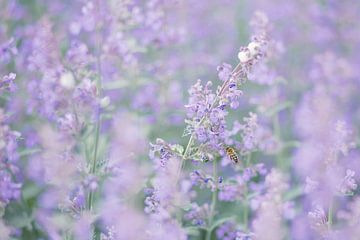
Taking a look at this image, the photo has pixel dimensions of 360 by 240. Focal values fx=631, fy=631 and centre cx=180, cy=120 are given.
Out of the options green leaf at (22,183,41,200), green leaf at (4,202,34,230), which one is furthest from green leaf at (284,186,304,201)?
green leaf at (22,183,41,200)

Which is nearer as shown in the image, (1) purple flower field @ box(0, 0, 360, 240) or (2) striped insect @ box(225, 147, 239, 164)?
(1) purple flower field @ box(0, 0, 360, 240)

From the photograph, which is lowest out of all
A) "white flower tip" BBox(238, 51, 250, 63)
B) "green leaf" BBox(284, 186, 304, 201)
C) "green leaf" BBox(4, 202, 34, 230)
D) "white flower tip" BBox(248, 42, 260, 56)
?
"green leaf" BBox(4, 202, 34, 230)

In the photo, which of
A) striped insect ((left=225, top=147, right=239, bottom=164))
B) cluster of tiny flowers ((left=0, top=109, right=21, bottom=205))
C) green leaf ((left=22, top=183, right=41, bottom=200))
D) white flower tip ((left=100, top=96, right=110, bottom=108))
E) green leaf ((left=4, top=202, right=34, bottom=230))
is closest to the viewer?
cluster of tiny flowers ((left=0, top=109, right=21, bottom=205))

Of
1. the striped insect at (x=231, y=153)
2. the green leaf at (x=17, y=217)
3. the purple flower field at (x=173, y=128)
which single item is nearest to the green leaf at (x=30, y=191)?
the purple flower field at (x=173, y=128)

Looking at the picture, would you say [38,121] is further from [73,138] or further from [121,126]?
[121,126]

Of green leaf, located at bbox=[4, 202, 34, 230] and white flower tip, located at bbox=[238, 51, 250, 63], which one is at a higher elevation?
white flower tip, located at bbox=[238, 51, 250, 63]

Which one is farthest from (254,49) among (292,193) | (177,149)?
(292,193)

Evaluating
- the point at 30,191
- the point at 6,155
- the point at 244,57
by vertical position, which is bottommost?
the point at 6,155

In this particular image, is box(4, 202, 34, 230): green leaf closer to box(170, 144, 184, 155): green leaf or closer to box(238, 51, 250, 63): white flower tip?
box(170, 144, 184, 155): green leaf

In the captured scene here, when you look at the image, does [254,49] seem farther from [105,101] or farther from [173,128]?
[173,128]

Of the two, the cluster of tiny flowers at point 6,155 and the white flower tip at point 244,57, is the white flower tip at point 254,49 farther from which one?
the cluster of tiny flowers at point 6,155
